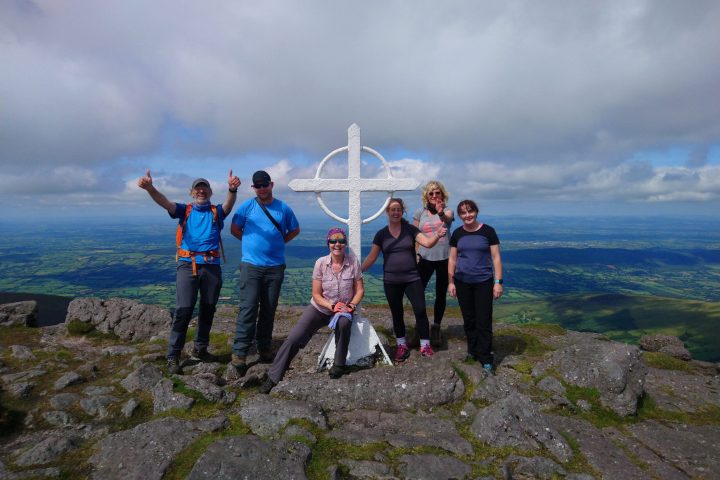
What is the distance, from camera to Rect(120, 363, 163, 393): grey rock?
580cm

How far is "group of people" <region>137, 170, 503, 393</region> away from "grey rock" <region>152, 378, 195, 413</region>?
1.15 meters

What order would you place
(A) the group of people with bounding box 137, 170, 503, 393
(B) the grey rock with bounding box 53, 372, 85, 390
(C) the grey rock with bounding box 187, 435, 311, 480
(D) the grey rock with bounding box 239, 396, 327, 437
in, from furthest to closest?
(A) the group of people with bounding box 137, 170, 503, 393 < (B) the grey rock with bounding box 53, 372, 85, 390 < (D) the grey rock with bounding box 239, 396, 327, 437 < (C) the grey rock with bounding box 187, 435, 311, 480

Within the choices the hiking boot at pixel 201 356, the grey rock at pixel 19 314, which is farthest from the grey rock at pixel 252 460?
the grey rock at pixel 19 314

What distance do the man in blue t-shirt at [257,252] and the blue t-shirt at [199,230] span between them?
1.24 feet

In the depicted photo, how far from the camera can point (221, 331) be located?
9969mm

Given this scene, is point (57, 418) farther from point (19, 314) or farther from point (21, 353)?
point (19, 314)

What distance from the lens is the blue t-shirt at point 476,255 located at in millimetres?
6430

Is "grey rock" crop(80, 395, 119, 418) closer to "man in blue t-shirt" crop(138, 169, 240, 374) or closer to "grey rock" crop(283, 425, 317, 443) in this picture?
"man in blue t-shirt" crop(138, 169, 240, 374)

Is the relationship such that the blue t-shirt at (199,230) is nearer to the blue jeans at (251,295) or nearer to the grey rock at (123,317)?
the blue jeans at (251,295)

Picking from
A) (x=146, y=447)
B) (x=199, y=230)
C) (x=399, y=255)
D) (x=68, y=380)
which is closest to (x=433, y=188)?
(x=399, y=255)

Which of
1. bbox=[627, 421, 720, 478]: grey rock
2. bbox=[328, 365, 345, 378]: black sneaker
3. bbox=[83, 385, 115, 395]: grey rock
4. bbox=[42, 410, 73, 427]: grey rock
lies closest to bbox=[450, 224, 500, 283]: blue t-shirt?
bbox=[328, 365, 345, 378]: black sneaker

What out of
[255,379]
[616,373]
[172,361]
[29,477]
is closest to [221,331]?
[172,361]

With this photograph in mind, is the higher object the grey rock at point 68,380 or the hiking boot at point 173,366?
the hiking boot at point 173,366

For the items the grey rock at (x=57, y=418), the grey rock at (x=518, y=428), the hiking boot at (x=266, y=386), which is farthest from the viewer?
the hiking boot at (x=266, y=386)
